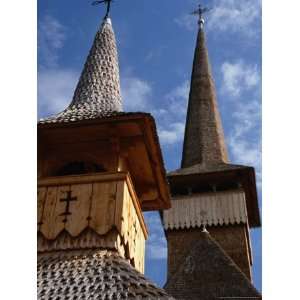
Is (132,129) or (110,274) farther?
(132,129)

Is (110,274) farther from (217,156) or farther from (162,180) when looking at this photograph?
(217,156)

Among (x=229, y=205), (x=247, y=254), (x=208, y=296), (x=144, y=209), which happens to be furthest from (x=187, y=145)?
(x=144, y=209)

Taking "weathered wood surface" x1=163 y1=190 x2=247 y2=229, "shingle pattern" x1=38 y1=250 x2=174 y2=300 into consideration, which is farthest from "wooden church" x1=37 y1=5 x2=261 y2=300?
"weathered wood surface" x1=163 y1=190 x2=247 y2=229

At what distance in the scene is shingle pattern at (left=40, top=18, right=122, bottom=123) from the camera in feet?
23.0

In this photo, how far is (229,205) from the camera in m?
19.8

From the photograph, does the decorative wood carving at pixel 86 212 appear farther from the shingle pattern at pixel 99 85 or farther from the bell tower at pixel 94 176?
the shingle pattern at pixel 99 85

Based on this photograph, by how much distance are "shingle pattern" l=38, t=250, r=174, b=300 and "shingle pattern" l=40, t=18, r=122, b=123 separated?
168 cm

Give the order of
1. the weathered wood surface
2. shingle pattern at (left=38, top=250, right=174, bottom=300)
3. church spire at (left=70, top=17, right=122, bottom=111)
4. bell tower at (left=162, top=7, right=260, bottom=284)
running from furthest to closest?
the weathered wood surface, bell tower at (left=162, top=7, right=260, bottom=284), church spire at (left=70, top=17, right=122, bottom=111), shingle pattern at (left=38, top=250, right=174, bottom=300)

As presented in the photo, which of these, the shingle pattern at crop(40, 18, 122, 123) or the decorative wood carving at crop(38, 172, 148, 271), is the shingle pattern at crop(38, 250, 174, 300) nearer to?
the decorative wood carving at crop(38, 172, 148, 271)

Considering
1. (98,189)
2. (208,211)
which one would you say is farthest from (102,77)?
(208,211)

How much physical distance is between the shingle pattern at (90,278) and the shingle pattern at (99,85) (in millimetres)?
1683

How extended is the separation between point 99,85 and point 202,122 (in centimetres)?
1809

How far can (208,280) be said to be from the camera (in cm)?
1414
